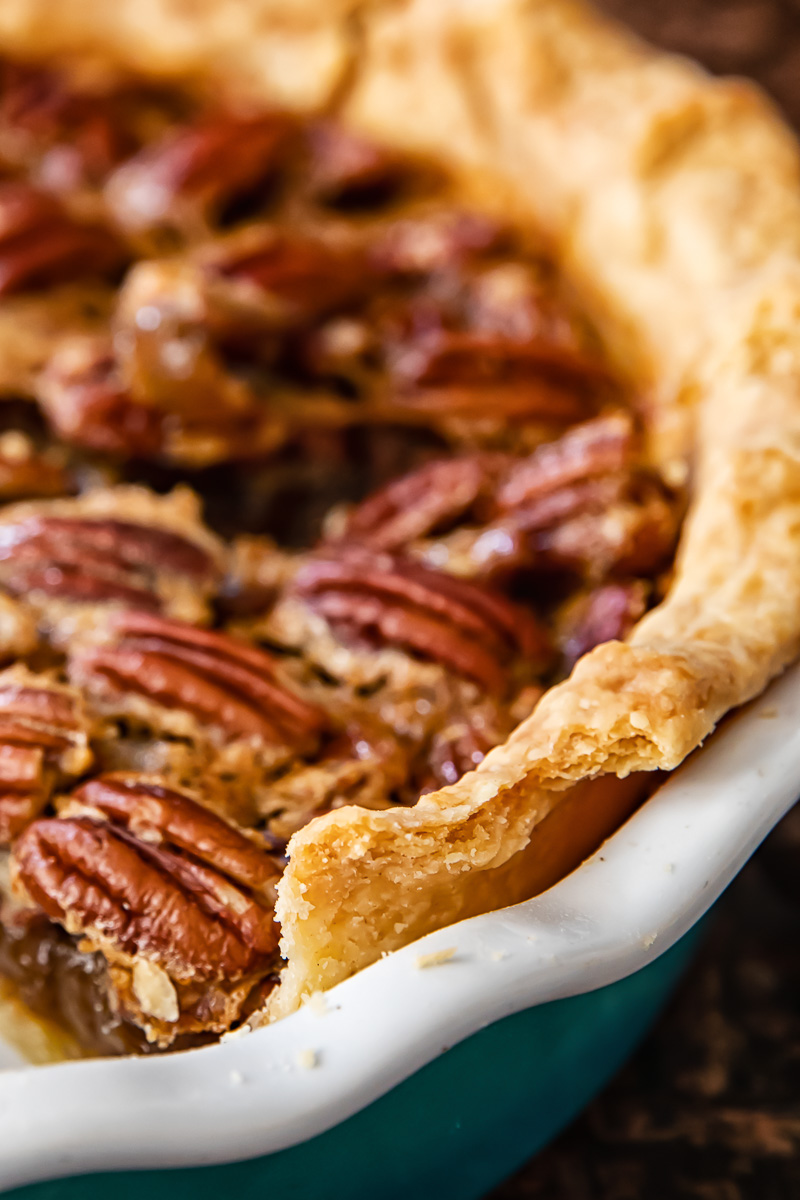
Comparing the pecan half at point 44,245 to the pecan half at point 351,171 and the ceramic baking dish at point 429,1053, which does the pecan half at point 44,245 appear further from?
the ceramic baking dish at point 429,1053

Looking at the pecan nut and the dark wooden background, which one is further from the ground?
the pecan nut

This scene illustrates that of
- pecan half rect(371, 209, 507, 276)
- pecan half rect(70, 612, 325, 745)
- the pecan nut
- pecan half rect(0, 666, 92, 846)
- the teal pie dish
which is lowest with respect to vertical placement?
the teal pie dish

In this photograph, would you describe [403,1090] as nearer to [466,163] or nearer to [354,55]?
[466,163]

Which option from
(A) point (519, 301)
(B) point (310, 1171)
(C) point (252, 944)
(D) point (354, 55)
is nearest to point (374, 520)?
(A) point (519, 301)

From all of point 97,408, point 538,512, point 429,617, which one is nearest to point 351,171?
point 97,408

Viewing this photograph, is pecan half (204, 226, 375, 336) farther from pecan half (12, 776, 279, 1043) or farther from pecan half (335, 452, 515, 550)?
pecan half (12, 776, 279, 1043)

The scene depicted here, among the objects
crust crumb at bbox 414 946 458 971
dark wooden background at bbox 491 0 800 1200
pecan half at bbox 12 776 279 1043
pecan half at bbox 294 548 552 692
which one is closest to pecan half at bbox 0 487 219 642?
pecan half at bbox 294 548 552 692

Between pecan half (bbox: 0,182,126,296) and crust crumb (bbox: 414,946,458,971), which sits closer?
crust crumb (bbox: 414,946,458,971)

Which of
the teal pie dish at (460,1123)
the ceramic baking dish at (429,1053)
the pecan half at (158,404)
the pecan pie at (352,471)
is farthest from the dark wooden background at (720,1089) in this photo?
the pecan half at (158,404)
